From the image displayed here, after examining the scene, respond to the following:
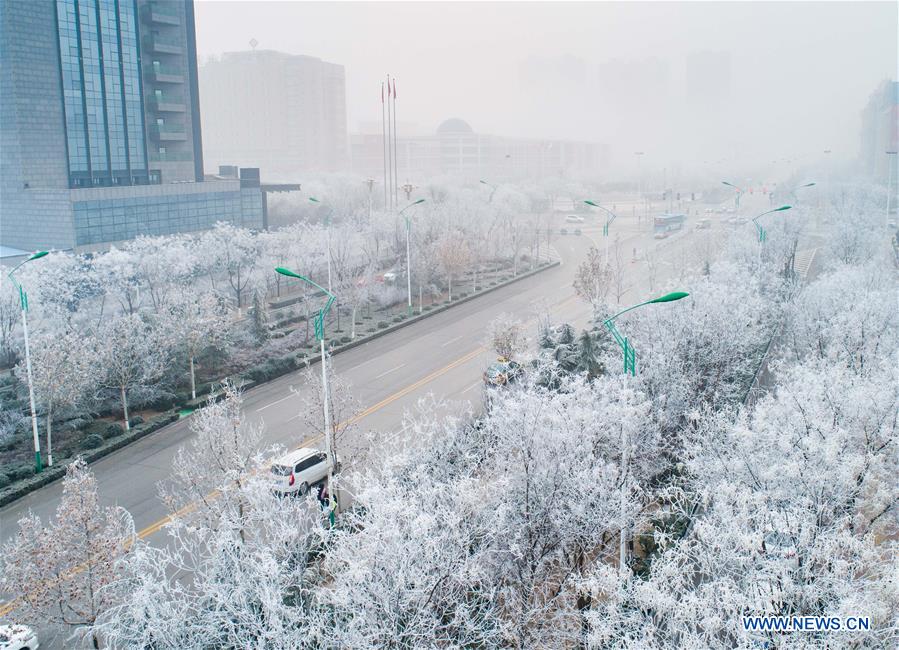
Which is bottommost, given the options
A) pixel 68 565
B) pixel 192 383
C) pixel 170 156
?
pixel 192 383

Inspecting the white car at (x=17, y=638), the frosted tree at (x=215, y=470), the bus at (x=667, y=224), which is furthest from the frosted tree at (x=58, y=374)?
the bus at (x=667, y=224)

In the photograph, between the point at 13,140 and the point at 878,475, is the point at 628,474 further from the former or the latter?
the point at 13,140

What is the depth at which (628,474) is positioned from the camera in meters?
13.1

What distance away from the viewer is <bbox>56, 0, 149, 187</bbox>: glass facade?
43094 mm

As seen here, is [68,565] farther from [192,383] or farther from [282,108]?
[282,108]

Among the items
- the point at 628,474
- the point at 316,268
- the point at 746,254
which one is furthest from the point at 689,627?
the point at 316,268

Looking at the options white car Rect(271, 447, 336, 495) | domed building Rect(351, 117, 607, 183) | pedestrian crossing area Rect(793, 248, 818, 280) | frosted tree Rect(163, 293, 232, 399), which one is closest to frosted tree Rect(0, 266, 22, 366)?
frosted tree Rect(163, 293, 232, 399)

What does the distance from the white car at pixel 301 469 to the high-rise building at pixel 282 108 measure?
93.0m

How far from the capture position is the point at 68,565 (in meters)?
11.8

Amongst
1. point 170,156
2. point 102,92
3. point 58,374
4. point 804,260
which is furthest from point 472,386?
point 170,156

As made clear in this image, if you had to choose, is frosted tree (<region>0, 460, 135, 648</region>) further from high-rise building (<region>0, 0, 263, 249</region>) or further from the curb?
high-rise building (<region>0, 0, 263, 249</region>)

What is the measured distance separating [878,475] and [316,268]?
34.9 m

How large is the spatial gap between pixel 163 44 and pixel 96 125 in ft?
27.0

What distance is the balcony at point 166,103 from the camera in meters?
50.1
